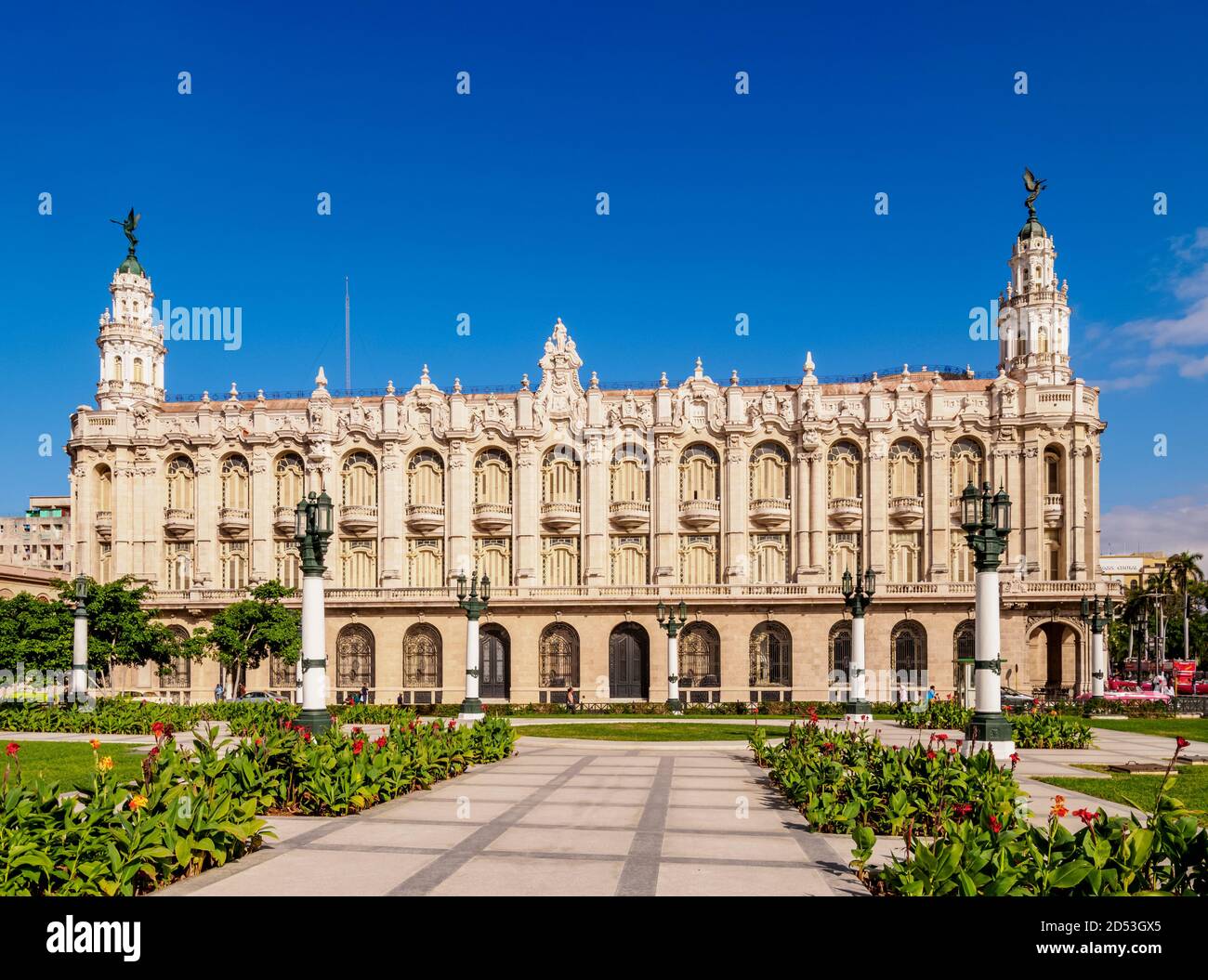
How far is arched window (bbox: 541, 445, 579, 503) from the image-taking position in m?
57.5

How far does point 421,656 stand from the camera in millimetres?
56375

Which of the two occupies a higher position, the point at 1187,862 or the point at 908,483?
the point at 908,483

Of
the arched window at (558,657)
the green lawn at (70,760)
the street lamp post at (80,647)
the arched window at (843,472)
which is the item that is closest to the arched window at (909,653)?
the arched window at (843,472)

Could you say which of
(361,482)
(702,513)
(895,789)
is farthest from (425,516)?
(895,789)

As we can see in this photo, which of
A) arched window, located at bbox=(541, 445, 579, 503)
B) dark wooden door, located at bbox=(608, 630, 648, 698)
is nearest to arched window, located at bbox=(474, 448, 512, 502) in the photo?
arched window, located at bbox=(541, 445, 579, 503)

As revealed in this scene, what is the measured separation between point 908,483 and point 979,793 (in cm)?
4449

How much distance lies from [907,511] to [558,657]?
21.1 m

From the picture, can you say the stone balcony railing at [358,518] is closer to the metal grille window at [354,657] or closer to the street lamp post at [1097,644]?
the metal grille window at [354,657]

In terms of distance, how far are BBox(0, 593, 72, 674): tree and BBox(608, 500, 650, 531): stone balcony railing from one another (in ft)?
91.2

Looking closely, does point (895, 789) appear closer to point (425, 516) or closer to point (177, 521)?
point (425, 516)

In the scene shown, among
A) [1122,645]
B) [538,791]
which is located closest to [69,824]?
[538,791]

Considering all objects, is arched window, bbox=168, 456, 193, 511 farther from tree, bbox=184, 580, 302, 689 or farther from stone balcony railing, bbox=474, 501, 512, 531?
stone balcony railing, bbox=474, 501, 512, 531
